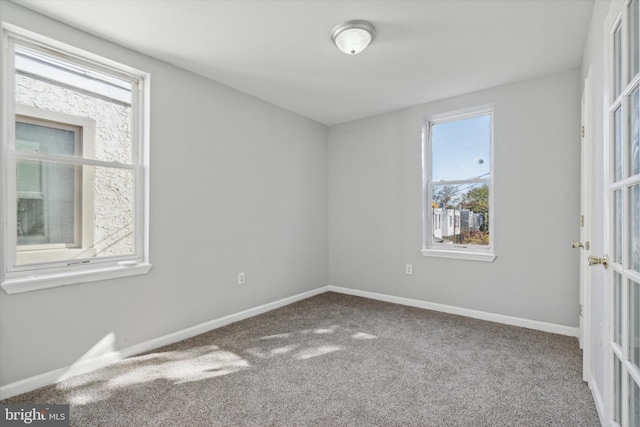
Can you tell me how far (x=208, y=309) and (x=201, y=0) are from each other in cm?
254

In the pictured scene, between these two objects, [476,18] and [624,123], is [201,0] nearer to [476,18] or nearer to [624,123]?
[476,18]

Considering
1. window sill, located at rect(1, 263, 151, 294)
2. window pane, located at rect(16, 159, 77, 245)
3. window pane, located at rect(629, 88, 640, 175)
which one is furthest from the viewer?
window pane, located at rect(16, 159, 77, 245)

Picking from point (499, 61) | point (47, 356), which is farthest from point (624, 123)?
point (47, 356)

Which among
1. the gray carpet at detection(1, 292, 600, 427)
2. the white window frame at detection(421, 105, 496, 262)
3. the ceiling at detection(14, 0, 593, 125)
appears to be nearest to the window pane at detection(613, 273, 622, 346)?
the gray carpet at detection(1, 292, 600, 427)

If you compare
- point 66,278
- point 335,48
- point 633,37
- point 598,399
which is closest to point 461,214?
point 598,399

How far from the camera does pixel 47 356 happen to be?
84.4 inches

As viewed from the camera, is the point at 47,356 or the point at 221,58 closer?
the point at 47,356

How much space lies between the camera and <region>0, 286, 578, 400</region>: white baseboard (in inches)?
82.1

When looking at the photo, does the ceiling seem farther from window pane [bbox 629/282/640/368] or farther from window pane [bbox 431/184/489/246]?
window pane [bbox 629/282/640/368]

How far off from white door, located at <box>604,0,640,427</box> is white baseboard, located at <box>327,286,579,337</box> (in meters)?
1.74

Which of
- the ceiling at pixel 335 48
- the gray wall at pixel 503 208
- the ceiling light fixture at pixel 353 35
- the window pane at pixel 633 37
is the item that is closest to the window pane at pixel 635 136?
the window pane at pixel 633 37

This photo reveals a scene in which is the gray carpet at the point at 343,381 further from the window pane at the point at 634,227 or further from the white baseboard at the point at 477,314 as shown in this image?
the window pane at the point at 634,227

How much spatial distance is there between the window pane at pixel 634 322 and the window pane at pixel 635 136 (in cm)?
43

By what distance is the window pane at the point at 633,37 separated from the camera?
3.83ft
